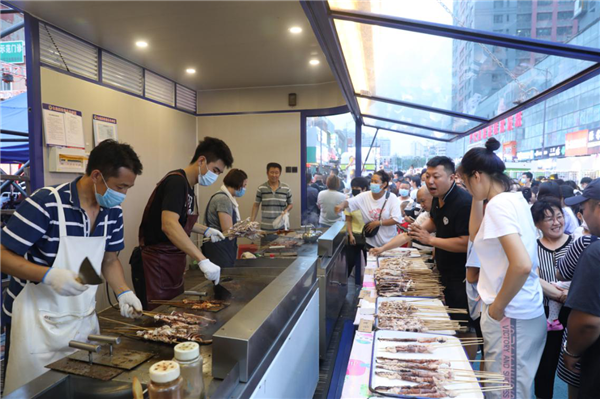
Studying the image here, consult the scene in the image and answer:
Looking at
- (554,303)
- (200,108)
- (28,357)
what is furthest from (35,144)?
(554,303)

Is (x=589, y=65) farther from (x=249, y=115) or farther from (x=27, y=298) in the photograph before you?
(x=249, y=115)

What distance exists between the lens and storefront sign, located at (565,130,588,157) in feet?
12.4

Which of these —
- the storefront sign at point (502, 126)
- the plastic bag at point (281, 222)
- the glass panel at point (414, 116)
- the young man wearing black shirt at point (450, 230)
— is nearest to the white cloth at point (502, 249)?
the young man wearing black shirt at point (450, 230)

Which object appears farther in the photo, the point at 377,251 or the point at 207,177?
the point at 377,251

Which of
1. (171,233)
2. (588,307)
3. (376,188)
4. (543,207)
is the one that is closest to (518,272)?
(588,307)

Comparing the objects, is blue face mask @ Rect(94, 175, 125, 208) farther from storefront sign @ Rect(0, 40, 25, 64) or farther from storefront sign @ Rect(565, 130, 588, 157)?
storefront sign @ Rect(565, 130, 588, 157)

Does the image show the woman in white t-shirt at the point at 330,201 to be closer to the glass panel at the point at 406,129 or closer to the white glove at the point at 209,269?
the glass panel at the point at 406,129

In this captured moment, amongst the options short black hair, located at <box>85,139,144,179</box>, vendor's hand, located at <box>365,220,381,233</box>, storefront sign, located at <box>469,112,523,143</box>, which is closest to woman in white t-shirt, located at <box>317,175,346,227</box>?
vendor's hand, located at <box>365,220,381,233</box>

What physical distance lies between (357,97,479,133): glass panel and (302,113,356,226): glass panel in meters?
0.67

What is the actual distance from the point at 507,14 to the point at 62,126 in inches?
198

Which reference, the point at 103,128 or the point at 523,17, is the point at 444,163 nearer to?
the point at 523,17

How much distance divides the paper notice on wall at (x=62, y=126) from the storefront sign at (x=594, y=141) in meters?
6.14

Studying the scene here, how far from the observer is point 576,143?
3.93m

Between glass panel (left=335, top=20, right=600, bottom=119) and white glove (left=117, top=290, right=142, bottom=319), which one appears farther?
glass panel (left=335, top=20, right=600, bottom=119)
